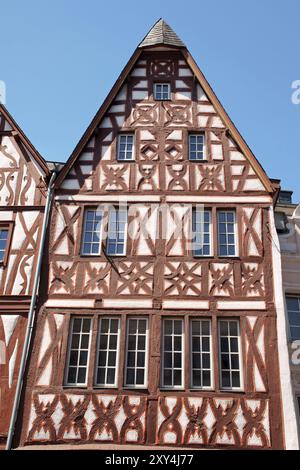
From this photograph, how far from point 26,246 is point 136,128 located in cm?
450

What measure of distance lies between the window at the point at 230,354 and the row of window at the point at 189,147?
15.3 ft

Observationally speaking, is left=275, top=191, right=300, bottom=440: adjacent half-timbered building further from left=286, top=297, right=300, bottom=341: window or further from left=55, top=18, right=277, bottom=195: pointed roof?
left=55, top=18, right=277, bottom=195: pointed roof

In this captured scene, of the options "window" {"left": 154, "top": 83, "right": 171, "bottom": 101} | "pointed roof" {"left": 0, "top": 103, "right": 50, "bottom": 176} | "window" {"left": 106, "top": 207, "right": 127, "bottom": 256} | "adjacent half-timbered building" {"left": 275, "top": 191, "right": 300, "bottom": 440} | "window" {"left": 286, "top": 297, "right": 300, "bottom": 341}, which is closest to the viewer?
"adjacent half-timbered building" {"left": 275, "top": 191, "right": 300, "bottom": 440}

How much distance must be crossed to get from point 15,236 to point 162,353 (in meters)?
4.69

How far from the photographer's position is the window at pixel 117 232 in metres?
11.9

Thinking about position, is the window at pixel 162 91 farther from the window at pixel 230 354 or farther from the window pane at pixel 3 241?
the window at pixel 230 354

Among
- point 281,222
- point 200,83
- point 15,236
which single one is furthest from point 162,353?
point 200,83

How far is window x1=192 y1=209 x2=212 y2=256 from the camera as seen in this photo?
11.8 meters

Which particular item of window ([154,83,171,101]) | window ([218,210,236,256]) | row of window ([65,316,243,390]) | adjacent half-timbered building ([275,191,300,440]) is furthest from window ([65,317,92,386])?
window ([154,83,171,101])

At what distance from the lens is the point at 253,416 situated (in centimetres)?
987

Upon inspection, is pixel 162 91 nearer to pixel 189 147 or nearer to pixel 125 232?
pixel 189 147

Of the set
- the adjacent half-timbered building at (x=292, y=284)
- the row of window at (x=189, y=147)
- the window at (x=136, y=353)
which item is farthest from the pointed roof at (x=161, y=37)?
the window at (x=136, y=353)

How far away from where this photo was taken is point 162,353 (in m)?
10.6
